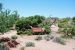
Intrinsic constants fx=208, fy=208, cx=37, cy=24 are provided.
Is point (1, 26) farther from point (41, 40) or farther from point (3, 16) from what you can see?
point (41, 40)

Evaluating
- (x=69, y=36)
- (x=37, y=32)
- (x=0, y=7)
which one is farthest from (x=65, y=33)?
(x=0, y=7)

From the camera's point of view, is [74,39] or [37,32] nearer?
[74,39]

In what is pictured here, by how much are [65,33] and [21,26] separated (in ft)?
25.2

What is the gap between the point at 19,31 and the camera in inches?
1321

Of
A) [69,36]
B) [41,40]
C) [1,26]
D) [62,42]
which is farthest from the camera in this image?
[69,36]

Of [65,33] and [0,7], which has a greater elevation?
[0,7]

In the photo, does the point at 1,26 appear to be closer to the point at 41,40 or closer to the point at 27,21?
the point at 41,40

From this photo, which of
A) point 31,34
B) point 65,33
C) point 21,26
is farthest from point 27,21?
point 65,33

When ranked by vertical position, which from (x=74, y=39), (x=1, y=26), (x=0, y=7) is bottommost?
(x=74, y=39)

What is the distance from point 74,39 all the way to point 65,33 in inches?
134

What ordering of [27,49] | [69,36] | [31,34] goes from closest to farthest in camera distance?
[27,49] → [69,36] → [31,34]

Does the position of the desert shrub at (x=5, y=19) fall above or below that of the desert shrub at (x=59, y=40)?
above

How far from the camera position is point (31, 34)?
106 feet

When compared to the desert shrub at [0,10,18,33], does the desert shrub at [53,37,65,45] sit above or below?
below
